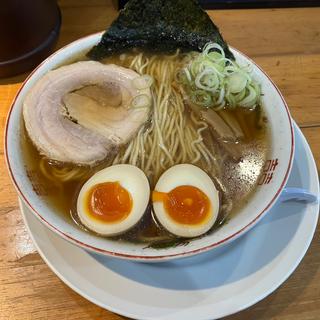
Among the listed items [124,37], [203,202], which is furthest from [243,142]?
[124,37]

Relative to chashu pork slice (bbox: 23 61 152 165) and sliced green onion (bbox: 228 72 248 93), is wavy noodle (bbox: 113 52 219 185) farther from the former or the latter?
sliced green onion (bbox: 228 72 248 93)

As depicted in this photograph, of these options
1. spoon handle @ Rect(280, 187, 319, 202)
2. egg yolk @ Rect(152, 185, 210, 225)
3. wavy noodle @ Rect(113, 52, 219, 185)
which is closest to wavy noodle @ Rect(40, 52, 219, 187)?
wavy noodle @ Rect(113, 52, 219, 185)

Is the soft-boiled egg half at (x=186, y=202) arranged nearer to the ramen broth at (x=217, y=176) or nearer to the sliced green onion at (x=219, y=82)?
the ramen broth at (x=217, y=176)

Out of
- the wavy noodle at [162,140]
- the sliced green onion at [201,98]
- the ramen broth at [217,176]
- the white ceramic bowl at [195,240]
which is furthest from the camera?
the sliced green onion at [201,98]

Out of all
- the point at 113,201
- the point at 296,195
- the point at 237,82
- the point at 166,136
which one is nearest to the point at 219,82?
the point at 237,82

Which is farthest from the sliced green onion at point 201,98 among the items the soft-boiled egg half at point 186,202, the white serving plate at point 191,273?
the white serving plate at point 191,273

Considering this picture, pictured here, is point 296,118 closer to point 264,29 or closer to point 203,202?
point 264,29

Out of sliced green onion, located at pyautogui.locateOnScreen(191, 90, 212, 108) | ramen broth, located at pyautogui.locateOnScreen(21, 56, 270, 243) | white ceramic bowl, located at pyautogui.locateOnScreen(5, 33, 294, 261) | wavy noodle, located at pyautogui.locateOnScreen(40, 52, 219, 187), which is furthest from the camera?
sliced green onion, located at pyautogui.locateOnScreen(191, 90, 212, 108)
